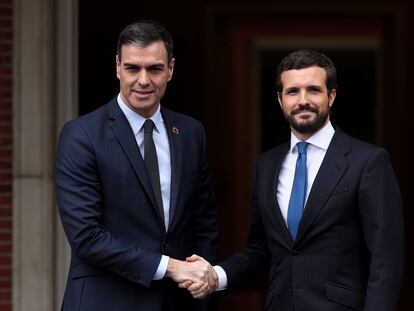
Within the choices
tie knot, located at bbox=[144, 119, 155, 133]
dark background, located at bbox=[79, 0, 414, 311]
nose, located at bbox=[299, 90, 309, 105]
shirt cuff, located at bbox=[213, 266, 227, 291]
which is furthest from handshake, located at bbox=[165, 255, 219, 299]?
dark background, located at bbox=[79, 0, 414, 311]

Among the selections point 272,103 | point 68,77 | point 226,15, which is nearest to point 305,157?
point 68,77

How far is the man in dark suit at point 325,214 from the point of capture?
3875mm

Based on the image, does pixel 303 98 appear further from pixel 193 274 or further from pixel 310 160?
pixel 193 274

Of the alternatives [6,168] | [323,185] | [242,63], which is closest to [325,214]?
[323,185]

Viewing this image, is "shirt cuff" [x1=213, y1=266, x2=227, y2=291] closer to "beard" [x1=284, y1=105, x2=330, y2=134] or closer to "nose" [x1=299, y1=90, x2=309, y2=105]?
"beard" [x1=284, y1=105, x2=330, y2=134]

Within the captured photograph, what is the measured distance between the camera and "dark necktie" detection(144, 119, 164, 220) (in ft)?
13.3

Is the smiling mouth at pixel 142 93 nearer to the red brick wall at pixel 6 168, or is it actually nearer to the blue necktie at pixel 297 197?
the blue necktie at pixel 297 197

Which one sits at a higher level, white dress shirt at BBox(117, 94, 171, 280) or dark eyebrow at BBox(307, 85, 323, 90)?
dark eyebrow at BBox(307, 85, 323, 90)

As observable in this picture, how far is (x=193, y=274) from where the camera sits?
13.2 feet

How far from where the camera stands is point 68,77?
5770 mm

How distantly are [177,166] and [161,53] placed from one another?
50cm

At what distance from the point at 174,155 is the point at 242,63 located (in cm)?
613

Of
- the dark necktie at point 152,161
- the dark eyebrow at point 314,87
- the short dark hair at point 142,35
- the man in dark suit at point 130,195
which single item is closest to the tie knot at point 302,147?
the dark eyebrow at point 314,87

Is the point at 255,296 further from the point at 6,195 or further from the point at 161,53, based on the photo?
the point at 161,53
